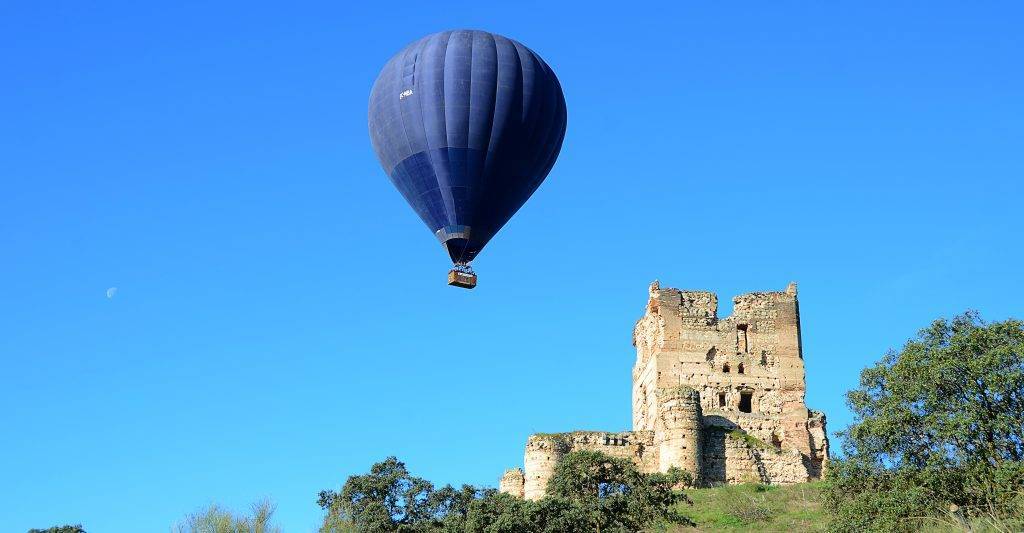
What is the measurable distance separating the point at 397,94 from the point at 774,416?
21.8m

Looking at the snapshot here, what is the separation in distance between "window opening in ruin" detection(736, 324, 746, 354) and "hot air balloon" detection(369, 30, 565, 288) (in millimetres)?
16297

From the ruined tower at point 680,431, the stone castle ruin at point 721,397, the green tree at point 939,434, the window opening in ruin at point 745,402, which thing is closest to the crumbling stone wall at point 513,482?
the stone castle ruin at point 721,397

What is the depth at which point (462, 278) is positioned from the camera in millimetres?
47125

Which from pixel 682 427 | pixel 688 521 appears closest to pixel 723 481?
pixel 682 427

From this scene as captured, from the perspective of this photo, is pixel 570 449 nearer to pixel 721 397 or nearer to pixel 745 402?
pixel 721 397

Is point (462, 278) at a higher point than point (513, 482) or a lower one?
higher

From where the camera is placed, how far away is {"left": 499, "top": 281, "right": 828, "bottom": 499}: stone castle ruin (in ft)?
182

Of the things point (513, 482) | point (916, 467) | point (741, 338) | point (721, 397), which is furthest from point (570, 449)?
point (916, 467)

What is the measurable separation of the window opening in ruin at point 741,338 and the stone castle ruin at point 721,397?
39 mm

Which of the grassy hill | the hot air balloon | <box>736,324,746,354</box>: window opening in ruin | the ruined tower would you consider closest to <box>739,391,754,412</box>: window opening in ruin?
<box>736,324,746,354</box>: window opening in ruin

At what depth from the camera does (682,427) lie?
181 ft

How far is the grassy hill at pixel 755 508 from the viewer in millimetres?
46688

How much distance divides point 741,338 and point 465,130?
19.7 meters

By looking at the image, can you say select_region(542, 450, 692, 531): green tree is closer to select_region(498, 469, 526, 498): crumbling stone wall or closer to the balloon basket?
the balloon basket
